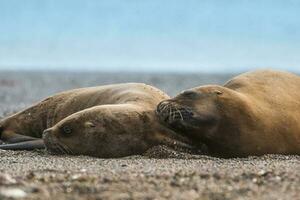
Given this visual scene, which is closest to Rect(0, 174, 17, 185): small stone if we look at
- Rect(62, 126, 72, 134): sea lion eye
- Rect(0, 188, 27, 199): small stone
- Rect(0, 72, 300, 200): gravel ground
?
Rect(0, 72, 300, 200): gravel ground

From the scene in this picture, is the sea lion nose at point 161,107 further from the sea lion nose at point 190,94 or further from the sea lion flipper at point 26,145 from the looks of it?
the sea lion flipper at point 26,145

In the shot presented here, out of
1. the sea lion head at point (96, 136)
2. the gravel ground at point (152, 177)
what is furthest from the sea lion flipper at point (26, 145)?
the gravel ground at point (152, 177)

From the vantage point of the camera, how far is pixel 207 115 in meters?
8.34

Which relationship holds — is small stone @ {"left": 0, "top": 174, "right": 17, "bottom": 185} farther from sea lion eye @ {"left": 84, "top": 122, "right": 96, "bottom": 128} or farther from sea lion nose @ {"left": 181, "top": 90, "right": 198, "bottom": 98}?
sea lion nose @ {"left": 181, "top": 90, "right": 198, "bottom": 98}

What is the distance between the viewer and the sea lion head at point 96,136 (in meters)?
8.54

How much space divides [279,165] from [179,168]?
2.81 feet

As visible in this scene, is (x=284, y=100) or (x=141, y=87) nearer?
(x=284, y=100)

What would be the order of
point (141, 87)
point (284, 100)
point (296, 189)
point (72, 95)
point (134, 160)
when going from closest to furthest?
point (296, 189)
point (134, 160)
point (284, 100)
point (141, 87)
point (72, 95)

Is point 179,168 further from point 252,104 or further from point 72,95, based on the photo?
point 72,95

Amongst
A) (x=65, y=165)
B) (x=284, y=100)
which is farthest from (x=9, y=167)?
(x=284, y=100)

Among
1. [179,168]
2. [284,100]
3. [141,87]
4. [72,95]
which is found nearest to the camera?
[179,168]

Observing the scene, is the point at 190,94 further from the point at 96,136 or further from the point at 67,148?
the point at 67,148

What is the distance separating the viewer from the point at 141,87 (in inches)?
389

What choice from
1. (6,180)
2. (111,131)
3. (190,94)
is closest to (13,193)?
(6,180)
